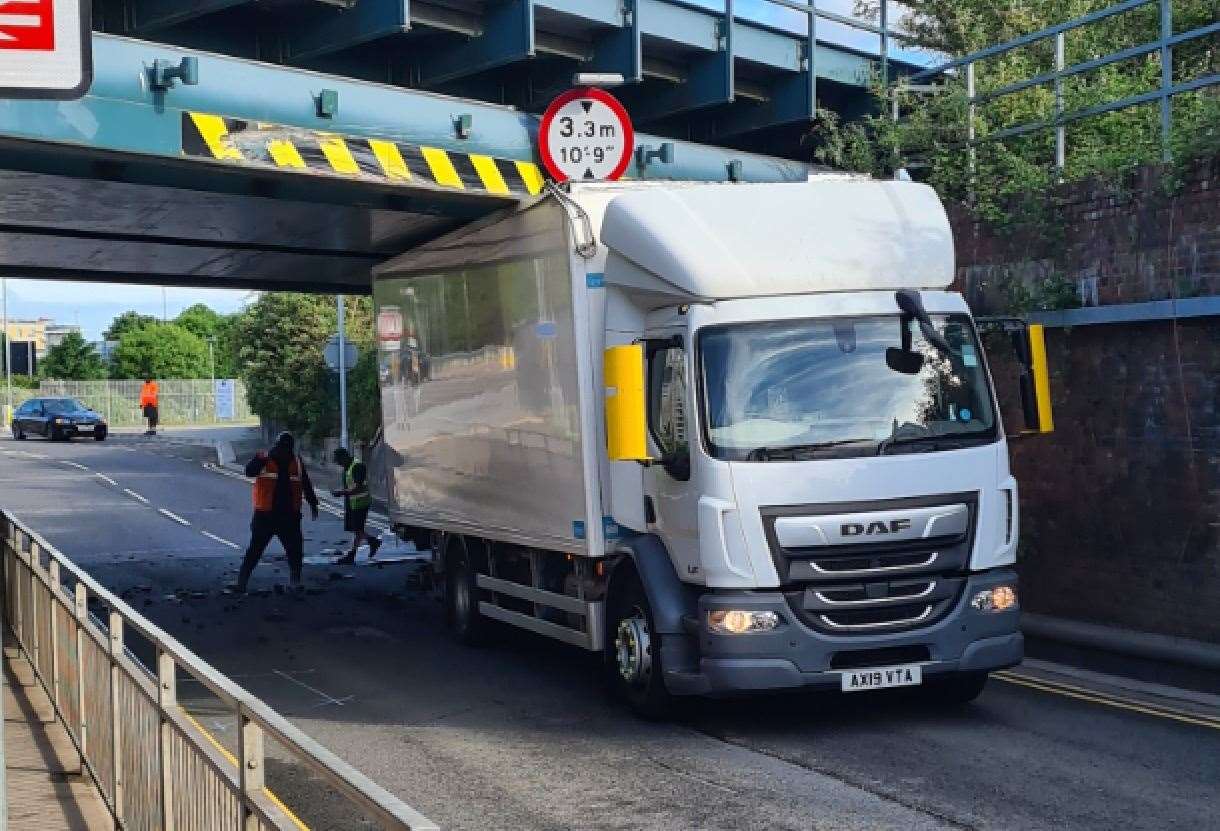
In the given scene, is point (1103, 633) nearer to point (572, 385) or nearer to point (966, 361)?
point (966, 361)

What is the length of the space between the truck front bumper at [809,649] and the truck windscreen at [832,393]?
91 centimetres

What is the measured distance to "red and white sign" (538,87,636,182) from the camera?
40.9 feet

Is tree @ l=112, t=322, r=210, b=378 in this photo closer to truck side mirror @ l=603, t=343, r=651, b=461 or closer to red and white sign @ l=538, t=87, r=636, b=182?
red and white sign @ l=538, t=87, r=636, b=182

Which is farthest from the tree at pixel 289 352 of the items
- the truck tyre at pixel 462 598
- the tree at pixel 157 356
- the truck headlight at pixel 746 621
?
the tree at pixel 157 356

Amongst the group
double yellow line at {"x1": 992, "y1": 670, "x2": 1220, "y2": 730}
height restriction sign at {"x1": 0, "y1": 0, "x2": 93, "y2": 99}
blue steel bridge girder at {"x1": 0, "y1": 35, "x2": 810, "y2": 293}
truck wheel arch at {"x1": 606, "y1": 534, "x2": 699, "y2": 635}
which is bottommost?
double yellow line at {"x1": 992, "y1": 670, "x2": 1220, "y2": 730}

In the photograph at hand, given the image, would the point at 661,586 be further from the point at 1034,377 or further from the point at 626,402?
the point at 1034,377

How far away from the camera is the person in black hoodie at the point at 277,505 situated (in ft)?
59.6

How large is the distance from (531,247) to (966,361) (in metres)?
3.36

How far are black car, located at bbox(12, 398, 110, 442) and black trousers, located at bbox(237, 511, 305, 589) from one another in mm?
34492

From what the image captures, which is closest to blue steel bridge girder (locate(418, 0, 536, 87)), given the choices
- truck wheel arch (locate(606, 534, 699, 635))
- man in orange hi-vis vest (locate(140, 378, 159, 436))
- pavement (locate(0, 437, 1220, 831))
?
truck wheel arch (locate(606, 534, 699, 635))

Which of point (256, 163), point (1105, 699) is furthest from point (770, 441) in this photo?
point (256, 163)

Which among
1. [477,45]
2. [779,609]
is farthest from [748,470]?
[477,45]

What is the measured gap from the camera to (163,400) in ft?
252

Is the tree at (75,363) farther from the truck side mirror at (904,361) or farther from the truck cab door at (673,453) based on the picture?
the truck side mirror at (904,361)
